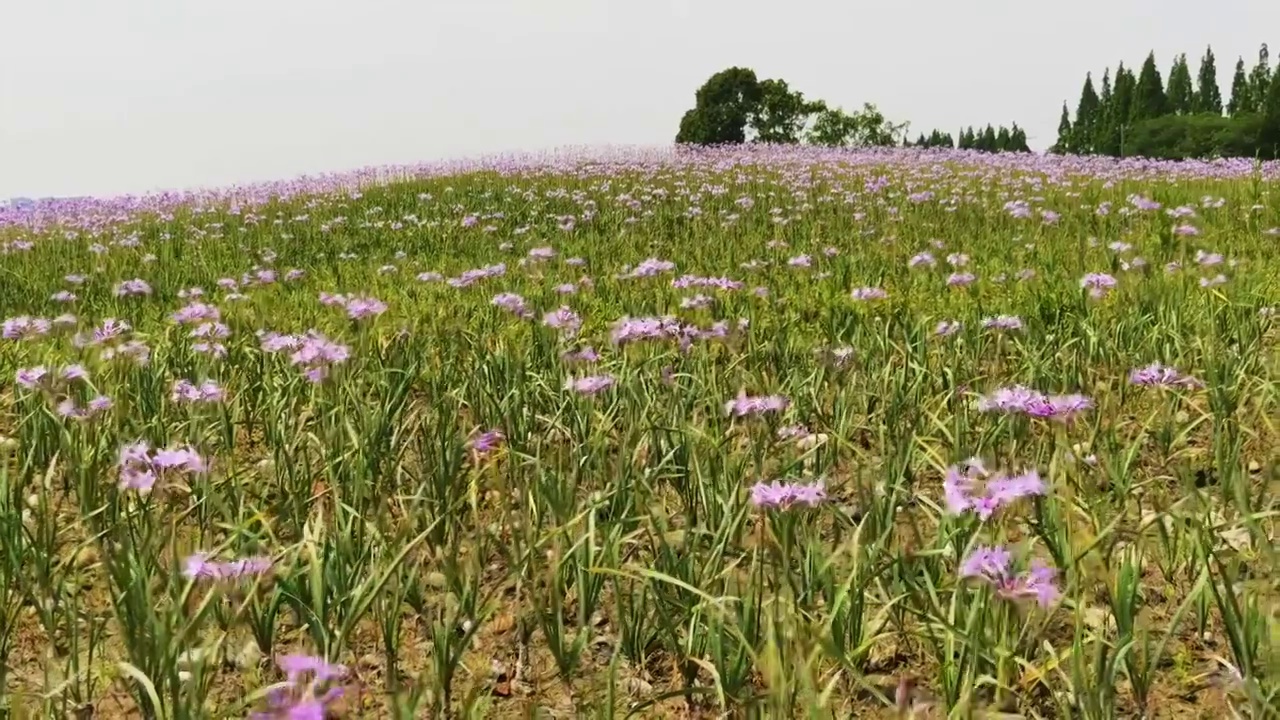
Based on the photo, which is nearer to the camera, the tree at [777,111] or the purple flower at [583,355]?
the purple flower at [583,355]

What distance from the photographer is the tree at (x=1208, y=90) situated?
67.0 meters

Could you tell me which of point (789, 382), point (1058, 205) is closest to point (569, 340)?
point (789, 382)

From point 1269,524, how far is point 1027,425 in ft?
2.36

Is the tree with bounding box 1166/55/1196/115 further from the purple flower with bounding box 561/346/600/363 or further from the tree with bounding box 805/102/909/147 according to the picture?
the purple flower with bounding box 561/346/600/363

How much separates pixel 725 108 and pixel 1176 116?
80.2 feet

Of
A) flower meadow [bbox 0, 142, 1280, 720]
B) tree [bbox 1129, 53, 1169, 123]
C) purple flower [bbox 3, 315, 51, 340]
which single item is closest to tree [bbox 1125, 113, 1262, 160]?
tree [bbox 1129, 53, 1169, 123]

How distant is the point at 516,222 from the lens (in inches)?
485

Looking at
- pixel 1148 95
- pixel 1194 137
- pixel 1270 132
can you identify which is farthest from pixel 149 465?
pixel 1148 95

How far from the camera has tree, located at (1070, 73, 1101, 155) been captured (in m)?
66.9

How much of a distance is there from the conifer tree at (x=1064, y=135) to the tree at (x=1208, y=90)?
838cm

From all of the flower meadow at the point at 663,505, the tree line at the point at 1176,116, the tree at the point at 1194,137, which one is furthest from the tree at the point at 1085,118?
the flower meadow at the point at 663,505

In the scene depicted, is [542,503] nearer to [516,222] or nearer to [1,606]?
[1,606]

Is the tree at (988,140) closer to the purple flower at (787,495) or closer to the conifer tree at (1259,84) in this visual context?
the conifer tree at (1259,84)

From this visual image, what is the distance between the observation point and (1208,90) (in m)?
68.9
